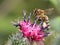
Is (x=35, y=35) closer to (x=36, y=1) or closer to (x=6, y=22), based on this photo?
(x=6, y=22)

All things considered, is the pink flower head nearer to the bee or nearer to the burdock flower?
the burdock flower

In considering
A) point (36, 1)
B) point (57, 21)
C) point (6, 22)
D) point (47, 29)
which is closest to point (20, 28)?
point (47, 29)

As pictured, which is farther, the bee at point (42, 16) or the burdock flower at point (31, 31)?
the bee at point (42, 16)

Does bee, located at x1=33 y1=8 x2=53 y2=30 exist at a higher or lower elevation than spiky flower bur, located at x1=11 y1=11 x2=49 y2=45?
higher

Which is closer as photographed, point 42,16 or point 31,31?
point 31,31


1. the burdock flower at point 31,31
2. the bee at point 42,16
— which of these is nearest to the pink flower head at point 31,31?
the burdock flower at point 31,31

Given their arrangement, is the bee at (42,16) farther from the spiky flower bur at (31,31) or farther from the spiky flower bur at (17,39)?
the spiky flower bur at (17,39)

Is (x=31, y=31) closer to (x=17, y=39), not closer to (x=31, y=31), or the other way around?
(x=31, y=31)

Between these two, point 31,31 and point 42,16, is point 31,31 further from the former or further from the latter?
point 42,16

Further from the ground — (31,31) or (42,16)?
(42,16)

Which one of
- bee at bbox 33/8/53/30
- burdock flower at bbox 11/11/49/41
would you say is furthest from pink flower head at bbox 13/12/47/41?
bee at bbox 33/8/53/30

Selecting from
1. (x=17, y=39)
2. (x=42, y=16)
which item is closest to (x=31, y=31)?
(x=17, y=39)
